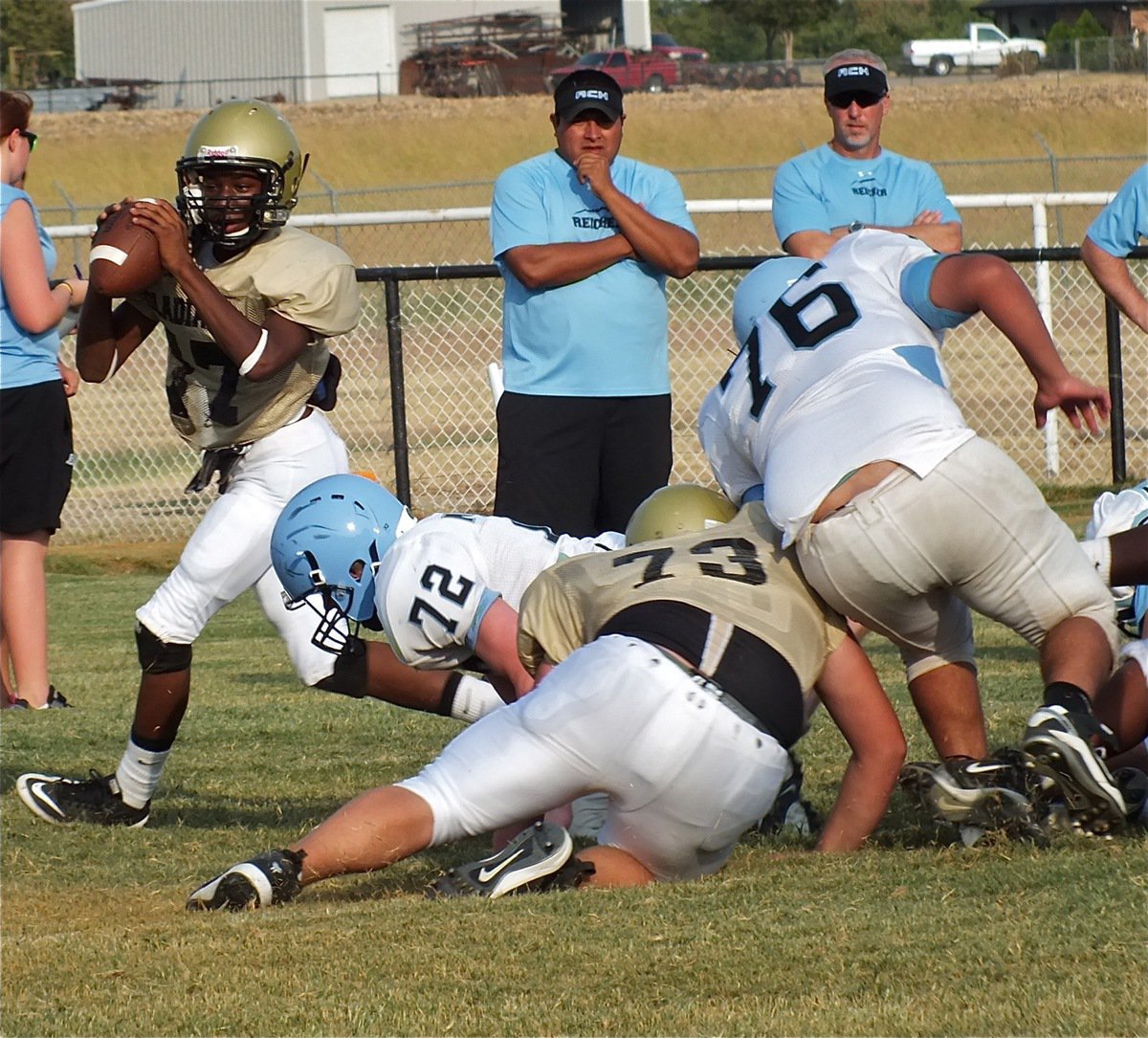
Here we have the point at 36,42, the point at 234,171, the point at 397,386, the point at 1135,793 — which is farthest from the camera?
the point at 36,42

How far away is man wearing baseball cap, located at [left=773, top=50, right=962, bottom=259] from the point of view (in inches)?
281

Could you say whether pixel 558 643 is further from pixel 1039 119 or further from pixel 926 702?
pixel 1039 119

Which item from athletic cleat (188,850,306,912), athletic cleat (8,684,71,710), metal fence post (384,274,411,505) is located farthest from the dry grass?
athletic cleat (188,850,306,912)

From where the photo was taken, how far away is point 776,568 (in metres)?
4.16

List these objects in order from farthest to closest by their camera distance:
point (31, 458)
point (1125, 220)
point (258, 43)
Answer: point (258, 43), point (31, 458), point (1125, 220)

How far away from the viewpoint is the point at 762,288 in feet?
16.6

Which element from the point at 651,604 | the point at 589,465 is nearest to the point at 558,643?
the point at 651,604

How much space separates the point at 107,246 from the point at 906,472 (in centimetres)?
236

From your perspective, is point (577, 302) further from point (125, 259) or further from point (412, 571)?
point (412, 571)

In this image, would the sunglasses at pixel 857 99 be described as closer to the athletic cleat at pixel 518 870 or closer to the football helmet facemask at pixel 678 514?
the football helmet facemask at pixel 678 514

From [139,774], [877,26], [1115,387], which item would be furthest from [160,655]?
[877,26]

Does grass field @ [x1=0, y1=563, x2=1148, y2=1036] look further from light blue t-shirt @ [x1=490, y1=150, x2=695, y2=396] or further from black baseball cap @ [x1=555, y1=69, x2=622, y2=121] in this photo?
black baseball cap @ [x1=555, y1=69, x2=622, y2=121]

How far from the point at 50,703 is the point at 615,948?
4489 mm

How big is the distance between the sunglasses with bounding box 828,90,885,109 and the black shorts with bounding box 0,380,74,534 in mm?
3376
